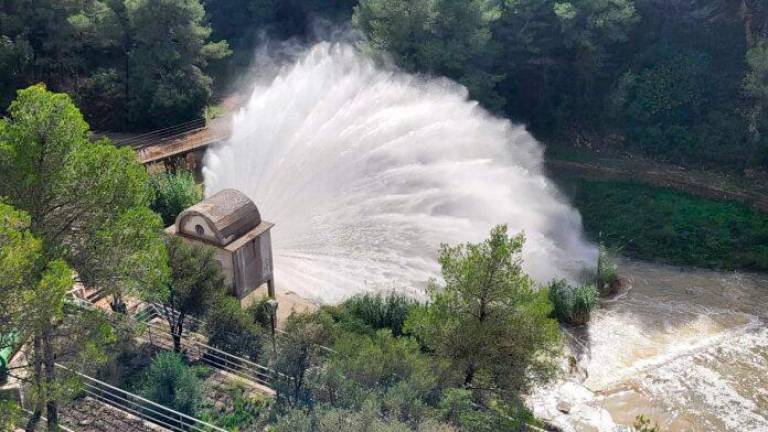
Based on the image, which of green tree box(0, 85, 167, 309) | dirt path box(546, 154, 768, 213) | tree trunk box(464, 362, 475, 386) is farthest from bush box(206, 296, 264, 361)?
dirt path box(546, 154, 768, 213)

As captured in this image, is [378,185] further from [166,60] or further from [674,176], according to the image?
[674,176]

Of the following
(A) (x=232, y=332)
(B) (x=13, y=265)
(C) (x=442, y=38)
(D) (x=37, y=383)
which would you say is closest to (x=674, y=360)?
(A) (x=232, y=332)

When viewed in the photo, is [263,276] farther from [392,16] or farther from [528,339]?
[392,16]

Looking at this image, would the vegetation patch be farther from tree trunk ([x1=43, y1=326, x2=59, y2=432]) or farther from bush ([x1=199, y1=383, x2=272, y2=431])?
tree trunk ([x1=43, y1=326, x2=59, y2=432])

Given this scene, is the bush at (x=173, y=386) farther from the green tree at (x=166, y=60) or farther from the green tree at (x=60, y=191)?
the green tree at (x=166, y=60)

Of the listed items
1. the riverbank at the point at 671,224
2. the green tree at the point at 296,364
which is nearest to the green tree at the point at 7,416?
the green tree at the point at 296,364

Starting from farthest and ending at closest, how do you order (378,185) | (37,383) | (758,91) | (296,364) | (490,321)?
(758,91), (378,185), (296,364), (490,321), (37,383)
